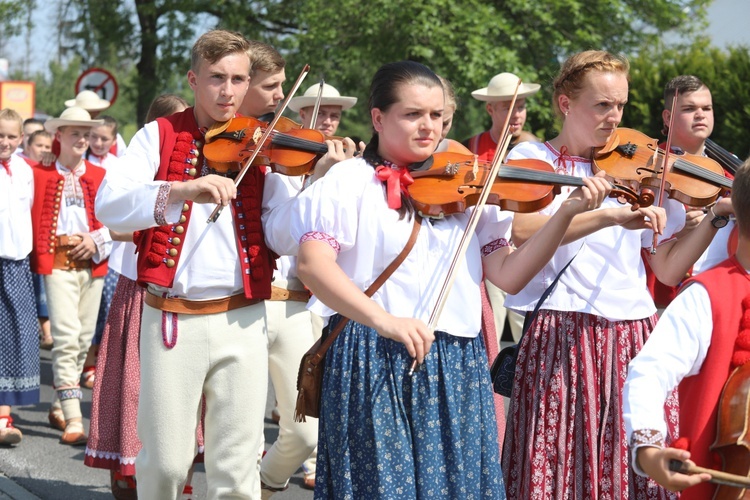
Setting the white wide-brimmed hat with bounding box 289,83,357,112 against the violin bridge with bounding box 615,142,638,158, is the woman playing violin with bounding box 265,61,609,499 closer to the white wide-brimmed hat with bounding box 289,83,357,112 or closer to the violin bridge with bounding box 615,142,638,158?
the violin bridge with bounding box 615,142,638,158

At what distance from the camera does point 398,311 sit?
3225mm

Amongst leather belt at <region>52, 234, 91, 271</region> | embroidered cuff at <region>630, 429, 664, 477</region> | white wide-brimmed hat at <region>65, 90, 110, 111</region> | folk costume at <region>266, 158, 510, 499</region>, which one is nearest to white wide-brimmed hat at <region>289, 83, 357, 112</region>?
leather belt at <region>52, 234, 91, 271</region>

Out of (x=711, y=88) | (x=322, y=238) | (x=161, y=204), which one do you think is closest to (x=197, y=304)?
(x=161, y=204)

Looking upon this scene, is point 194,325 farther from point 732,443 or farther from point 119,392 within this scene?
point 732,443

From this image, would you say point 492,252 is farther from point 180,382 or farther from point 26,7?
point 26,7

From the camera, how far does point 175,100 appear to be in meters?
5.46

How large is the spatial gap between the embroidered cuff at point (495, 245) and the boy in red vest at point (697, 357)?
81 cm

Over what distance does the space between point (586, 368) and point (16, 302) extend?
4.07m

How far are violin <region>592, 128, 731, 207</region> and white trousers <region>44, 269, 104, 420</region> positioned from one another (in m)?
3.90

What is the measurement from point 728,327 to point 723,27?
17.0 meters

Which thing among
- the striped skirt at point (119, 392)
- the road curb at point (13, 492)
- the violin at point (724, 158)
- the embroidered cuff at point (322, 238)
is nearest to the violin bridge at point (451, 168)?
the embroidered cuff at point (322, 238)

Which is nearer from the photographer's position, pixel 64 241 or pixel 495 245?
pixel 495 245

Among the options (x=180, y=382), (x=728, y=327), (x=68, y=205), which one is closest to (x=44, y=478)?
(x=68, y=205)

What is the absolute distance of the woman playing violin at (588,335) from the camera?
12.9 feet
